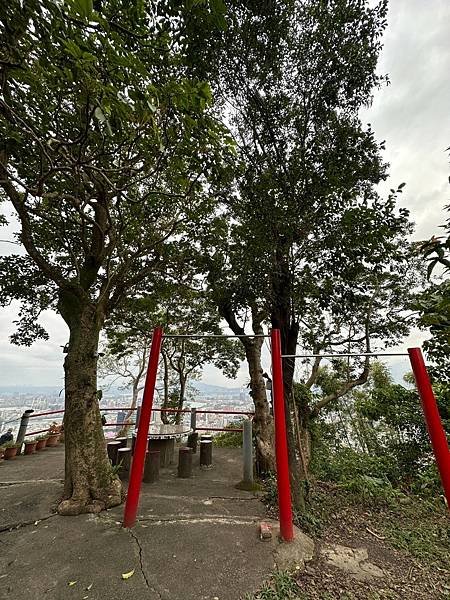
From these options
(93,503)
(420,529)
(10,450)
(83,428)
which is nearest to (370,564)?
Result: (420,529)

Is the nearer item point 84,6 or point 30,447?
point 84,6

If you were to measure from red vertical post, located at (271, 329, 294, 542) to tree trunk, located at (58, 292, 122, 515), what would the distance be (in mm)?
2293

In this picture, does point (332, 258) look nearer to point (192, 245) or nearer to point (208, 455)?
point (192, 245)

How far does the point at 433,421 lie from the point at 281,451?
64.7 inches

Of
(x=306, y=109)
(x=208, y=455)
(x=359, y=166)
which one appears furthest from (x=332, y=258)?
(x=208, y=455)

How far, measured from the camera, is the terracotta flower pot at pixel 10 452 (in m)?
6.68

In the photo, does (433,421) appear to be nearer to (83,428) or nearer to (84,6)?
(84,6)

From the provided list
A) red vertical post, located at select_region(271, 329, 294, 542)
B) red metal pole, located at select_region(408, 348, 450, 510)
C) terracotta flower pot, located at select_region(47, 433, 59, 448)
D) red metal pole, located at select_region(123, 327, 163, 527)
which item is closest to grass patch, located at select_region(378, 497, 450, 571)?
red metal pole, located at select_region(408, 348, 450, 510)

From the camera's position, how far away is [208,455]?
247 inches

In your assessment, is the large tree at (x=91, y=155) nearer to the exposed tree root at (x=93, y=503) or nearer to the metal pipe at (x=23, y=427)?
the exposed tree root at (x=93, y=503)

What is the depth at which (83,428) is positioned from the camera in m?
4.05

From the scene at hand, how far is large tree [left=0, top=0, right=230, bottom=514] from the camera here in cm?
180

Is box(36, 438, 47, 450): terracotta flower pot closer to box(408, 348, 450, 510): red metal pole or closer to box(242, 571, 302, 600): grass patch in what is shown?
box(242, 571, 302, 600): grass patch

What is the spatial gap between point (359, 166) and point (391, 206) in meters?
0.77
